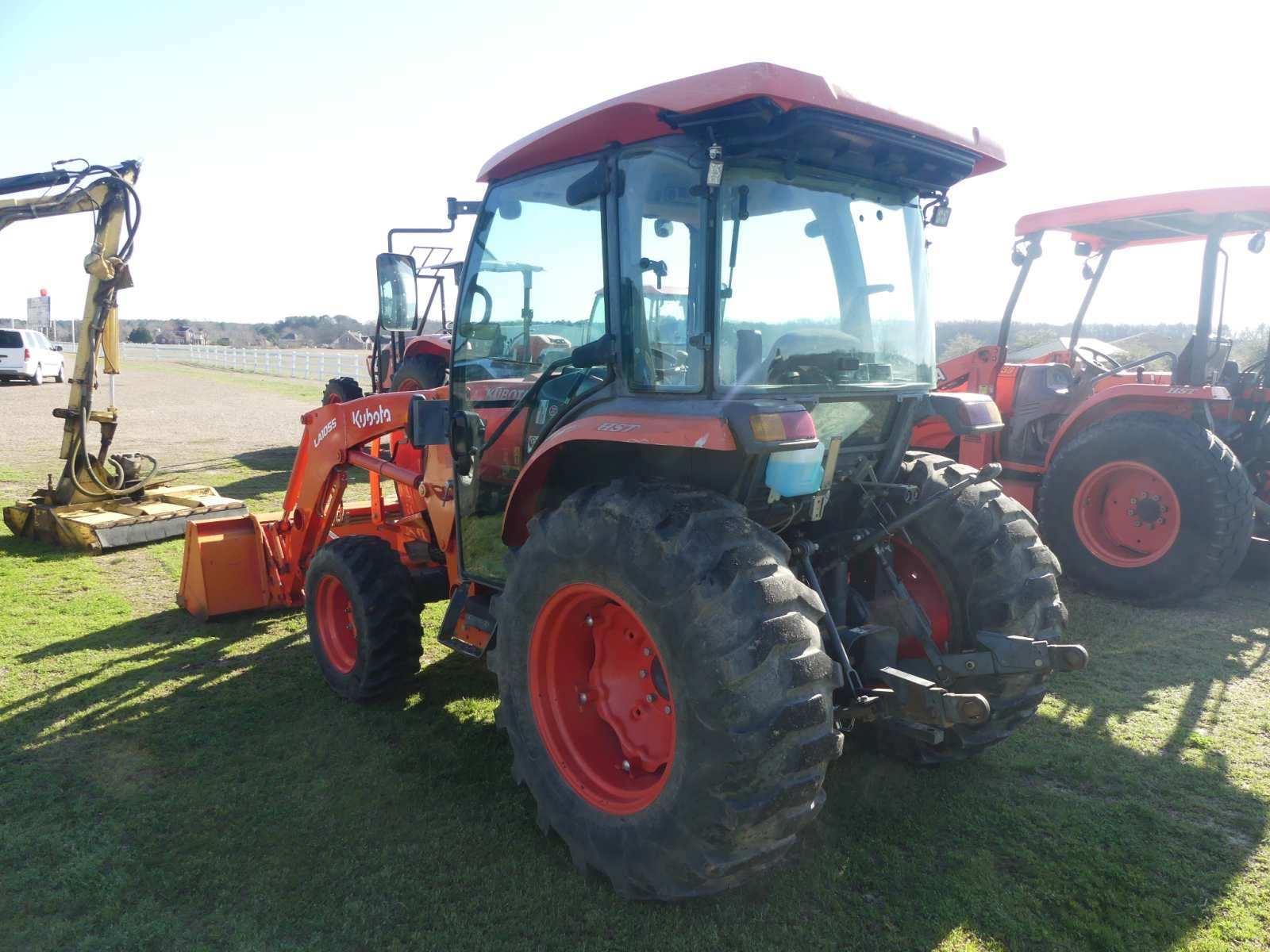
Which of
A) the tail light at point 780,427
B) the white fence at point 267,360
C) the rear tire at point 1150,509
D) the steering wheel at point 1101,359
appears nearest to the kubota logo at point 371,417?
the tail light at point 780,427

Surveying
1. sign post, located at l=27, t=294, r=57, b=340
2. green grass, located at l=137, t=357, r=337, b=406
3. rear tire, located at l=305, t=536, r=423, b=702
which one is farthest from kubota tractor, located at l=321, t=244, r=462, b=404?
sign post, located at l=27, t=294, r=57, b=340

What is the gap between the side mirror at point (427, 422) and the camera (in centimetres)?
368

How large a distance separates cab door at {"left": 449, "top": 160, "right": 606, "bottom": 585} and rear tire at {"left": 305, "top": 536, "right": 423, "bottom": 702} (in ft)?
1.60

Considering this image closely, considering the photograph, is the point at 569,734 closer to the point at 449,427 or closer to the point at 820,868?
the point at 820,868

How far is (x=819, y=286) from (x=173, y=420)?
53.3 ft

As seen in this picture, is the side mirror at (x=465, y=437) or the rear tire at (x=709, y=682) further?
the side mirror at (x=465, y=437)

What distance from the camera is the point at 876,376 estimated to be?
319cm

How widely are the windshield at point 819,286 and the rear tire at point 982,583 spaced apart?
52cm

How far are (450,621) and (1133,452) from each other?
491 cm

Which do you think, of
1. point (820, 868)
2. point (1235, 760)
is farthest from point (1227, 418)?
point (820, 868)

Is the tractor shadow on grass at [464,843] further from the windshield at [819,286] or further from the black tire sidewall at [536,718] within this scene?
the windshield at [819,286]

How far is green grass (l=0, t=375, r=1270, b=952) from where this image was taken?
2646mm

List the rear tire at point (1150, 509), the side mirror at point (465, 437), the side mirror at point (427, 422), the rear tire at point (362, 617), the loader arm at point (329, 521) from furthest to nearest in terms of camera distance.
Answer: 1. the rear tire at point (1150, 509)
2. the loader arm at point (329, 521)
3. the rear tire at point (362, 617)
4. the side mirror at point (427, 422)
5. the side mirror at point (465, 437)

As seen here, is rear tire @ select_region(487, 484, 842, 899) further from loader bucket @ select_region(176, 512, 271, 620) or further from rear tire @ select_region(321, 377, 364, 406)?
rear tire @ select_region(321, 377, 364, 406)
